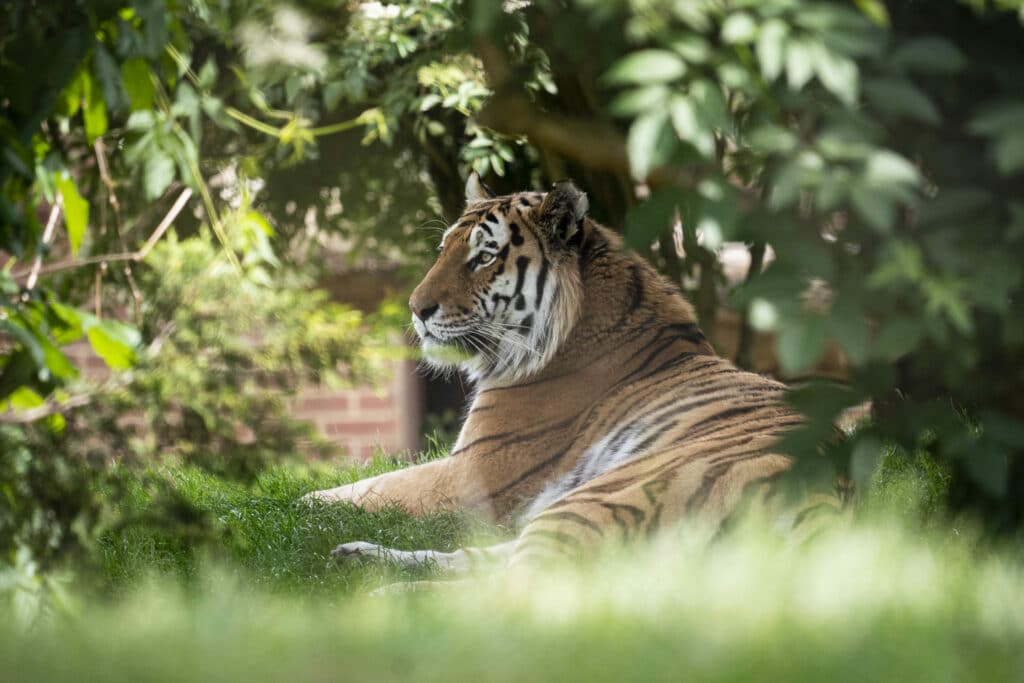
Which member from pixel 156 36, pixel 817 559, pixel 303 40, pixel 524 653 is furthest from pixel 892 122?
pixel 303 40

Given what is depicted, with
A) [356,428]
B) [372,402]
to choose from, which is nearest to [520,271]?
[356,428]

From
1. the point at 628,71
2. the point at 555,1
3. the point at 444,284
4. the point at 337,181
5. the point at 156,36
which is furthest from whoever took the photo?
the point at 337,181

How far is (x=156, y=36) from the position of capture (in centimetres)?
256

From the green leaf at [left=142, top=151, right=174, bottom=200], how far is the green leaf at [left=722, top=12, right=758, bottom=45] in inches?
82.4

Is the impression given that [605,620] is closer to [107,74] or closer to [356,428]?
[107,74]

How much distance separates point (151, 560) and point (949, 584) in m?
2.42

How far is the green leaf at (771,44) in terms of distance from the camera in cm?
187

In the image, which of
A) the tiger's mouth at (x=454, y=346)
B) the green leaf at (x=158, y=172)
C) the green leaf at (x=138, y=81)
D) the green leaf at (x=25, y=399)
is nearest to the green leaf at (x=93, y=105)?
the green leaf at (x=138, y=81)

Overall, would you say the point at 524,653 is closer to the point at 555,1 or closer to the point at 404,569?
the point at 555,1

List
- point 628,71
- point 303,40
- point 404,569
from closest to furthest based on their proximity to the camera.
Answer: point 628,71
point 404,569
point 303,40

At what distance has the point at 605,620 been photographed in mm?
2188

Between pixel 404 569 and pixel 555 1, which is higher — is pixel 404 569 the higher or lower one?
the lower one

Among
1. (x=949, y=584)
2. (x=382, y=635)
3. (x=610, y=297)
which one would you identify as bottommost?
(x=610, y=297)

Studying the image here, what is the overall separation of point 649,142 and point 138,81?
5.51 feet
